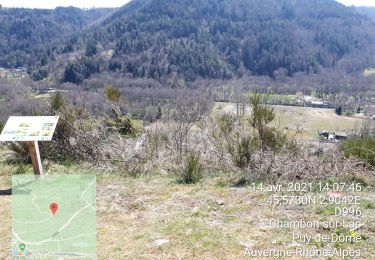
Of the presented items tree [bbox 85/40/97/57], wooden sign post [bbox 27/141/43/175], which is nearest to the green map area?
wooden sign post [bbox 27/141/43/175]

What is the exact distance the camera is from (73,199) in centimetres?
434

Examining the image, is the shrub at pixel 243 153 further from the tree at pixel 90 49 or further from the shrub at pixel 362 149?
the tree at pixel 90 49

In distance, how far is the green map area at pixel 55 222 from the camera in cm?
333

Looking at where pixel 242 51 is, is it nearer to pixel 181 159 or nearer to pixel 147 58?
pixel 147 58

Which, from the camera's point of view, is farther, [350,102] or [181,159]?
[350,102]

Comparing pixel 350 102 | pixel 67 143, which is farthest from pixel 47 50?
pixel 67 143

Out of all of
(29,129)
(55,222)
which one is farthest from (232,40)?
(55,222)

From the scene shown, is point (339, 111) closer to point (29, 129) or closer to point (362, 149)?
point (362, 149)

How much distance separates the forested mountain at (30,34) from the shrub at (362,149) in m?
114

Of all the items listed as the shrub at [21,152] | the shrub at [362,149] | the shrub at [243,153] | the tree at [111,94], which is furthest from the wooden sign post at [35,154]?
the shrub at [362,149]

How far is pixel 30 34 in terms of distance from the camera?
511ft

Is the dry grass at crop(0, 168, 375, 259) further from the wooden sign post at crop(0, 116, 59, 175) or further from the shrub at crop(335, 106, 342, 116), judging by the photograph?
the shrub at crop(335, 106, 342, 116)

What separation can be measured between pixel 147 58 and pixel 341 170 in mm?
101379

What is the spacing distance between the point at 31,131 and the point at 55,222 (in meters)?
1.98
